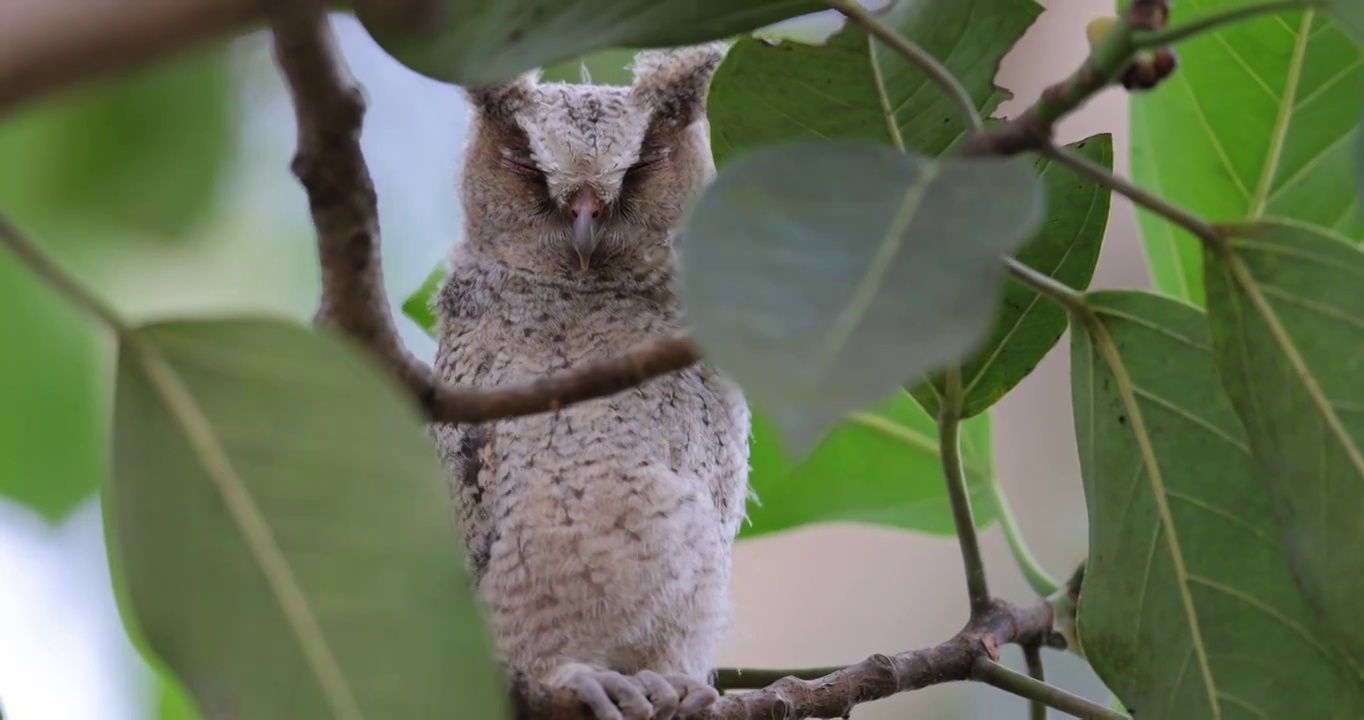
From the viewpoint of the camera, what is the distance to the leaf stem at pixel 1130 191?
51cm

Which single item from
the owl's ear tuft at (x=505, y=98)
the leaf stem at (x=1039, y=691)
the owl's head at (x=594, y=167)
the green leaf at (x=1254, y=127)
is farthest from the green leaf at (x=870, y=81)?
the owl's ear tuft at (x=505, y=98)

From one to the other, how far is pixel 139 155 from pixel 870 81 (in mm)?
466

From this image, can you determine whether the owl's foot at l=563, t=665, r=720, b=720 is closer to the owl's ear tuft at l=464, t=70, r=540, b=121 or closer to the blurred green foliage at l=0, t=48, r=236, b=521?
the blurred green foliage at l=0, t=48, r=236, b=521

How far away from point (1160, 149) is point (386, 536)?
772mm

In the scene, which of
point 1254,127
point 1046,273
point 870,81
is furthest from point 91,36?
point 1254,127

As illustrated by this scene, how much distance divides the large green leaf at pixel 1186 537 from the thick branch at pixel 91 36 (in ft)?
1.78

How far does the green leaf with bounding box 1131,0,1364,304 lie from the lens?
2.81 feet

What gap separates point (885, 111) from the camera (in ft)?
2.52

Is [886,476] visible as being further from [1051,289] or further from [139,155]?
[139,155]

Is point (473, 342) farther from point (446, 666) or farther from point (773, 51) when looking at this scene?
point (446, 666)

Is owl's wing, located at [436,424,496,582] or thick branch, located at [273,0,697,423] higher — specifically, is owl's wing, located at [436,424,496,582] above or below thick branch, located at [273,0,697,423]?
below

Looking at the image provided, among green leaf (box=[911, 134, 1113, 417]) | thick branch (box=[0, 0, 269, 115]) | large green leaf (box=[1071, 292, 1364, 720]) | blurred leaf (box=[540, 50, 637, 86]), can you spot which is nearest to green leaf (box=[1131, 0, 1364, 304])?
green leaf (box=[911, 134, 1113, 417])

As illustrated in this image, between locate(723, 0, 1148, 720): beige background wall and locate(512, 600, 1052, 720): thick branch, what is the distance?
166cm

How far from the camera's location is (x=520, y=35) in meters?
0.55
